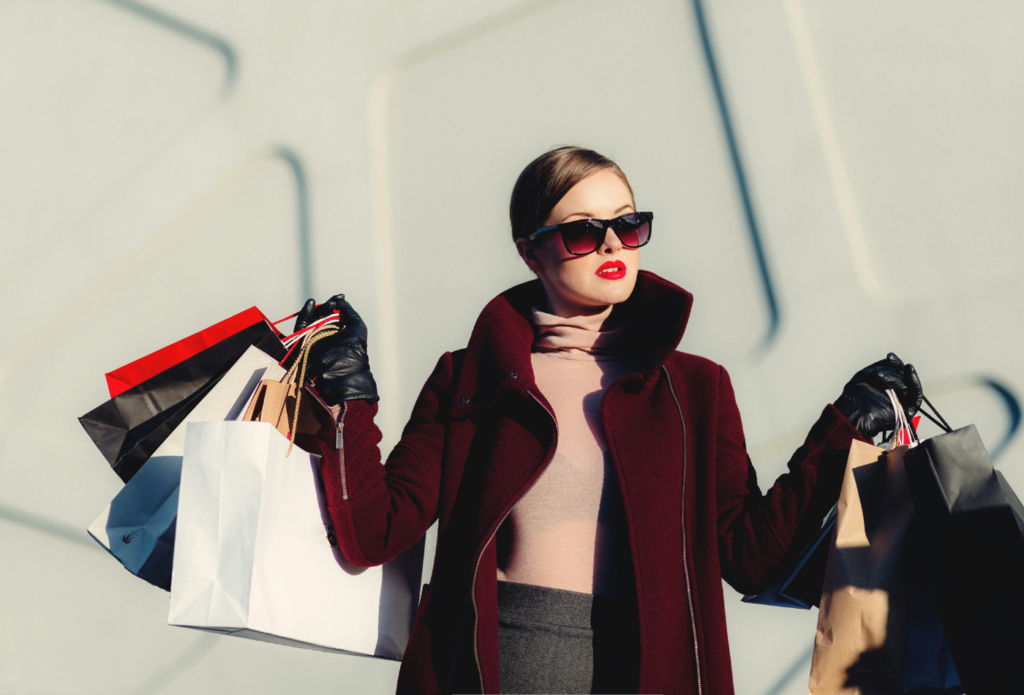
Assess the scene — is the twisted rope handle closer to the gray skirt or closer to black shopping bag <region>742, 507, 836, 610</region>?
the gray skirt

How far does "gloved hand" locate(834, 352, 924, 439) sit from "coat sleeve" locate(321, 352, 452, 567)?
58 cm

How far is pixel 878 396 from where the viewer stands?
1.07 meters

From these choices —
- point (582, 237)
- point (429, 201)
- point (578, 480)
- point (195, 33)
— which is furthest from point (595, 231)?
point (195, 33)

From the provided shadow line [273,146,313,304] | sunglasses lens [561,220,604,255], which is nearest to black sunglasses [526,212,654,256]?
sunglasses lens [561,220,604,255]

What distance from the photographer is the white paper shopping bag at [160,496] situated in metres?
1.13

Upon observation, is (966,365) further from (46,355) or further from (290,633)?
(46,355)

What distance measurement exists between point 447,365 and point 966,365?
106cm

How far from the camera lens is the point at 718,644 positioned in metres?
1.00

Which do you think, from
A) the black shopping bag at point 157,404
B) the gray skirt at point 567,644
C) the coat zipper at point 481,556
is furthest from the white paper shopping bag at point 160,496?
the gray skirt at point 567,644

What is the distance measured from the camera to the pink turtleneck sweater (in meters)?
1.02

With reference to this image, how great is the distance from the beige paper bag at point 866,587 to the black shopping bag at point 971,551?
3 cm

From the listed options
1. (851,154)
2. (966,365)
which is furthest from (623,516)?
(851,154)

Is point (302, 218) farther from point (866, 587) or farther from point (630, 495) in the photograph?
point (866, 587)

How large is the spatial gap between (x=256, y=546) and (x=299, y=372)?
0.88 ft
